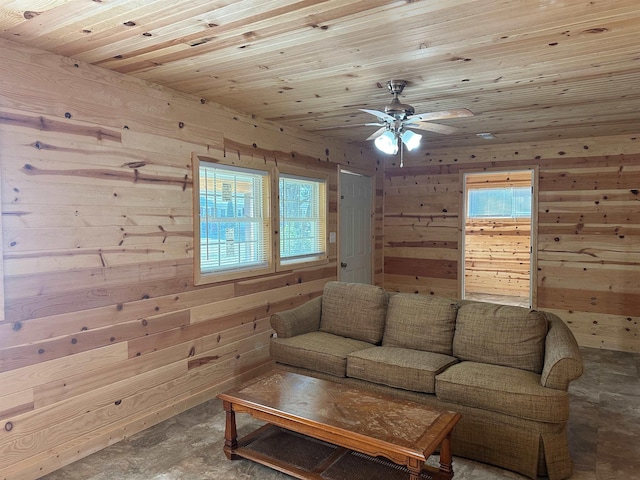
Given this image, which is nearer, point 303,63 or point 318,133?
point 303,63

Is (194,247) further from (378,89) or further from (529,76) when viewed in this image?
(529,76)

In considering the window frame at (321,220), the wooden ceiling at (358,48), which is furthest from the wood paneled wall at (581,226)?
the window frame at (321,220)

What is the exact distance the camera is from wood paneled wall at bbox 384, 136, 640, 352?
193 inches

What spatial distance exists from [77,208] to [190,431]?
166 cm

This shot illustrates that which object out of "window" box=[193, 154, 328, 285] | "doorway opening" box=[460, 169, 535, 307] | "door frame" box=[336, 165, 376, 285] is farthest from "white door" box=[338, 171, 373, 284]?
"doorway opening" box=[460, 169, 535, 307]

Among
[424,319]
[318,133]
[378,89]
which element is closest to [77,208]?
[378,89]

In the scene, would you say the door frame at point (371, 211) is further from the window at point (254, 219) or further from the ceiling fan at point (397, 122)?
the ceiling fan at point (397, 122)

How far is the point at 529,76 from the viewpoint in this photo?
2.95m

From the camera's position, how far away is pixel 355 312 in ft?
12.2

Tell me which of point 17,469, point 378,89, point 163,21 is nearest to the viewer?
point 163,21

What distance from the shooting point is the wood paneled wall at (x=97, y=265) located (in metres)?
2.44

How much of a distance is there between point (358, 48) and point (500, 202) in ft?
20.7

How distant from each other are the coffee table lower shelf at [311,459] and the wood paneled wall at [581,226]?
11.8 feet

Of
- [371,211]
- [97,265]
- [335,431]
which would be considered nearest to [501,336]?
[335,431]
